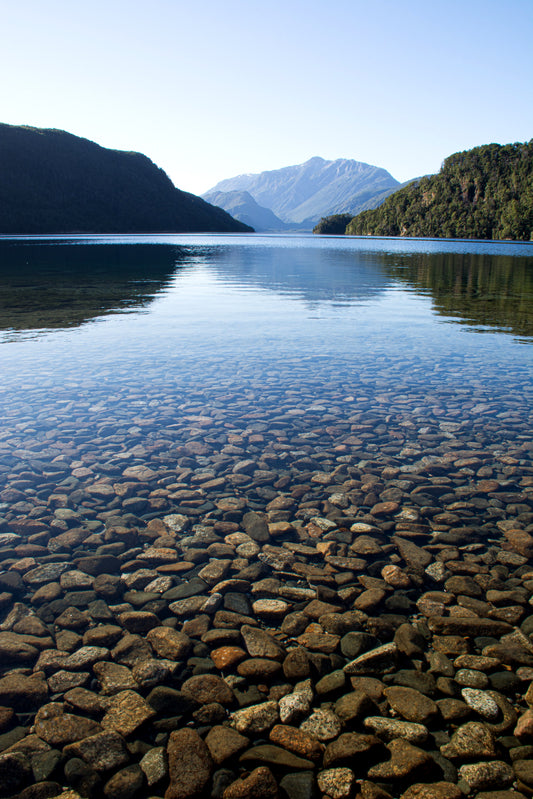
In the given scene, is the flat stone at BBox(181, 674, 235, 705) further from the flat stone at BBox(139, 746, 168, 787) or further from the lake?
the flat stone at BBox(139, 746, 168, 787)

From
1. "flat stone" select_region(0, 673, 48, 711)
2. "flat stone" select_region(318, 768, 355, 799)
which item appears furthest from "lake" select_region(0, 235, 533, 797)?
"flat stone" select_region(318, 768, 355, 799)

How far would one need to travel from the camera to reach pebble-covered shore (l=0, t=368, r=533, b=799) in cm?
401

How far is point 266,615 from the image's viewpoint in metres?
Result: 5.79

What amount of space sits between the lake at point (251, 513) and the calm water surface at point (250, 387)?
0.27 ft

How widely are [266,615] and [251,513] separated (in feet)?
7.35

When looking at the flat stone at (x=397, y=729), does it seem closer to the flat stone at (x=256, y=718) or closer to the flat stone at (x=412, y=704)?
the flat stone at (x=412, y=704)

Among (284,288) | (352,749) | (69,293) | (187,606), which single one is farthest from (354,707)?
(284,288)

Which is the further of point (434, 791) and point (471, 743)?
point (471, 743)

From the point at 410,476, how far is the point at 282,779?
19.7 ft

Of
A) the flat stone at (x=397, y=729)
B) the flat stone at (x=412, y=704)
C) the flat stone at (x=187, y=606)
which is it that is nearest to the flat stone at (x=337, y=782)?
the flat stone at (x=397, y=729)

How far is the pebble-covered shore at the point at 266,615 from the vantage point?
158 inches

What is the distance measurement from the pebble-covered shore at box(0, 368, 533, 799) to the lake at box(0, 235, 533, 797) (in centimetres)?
3

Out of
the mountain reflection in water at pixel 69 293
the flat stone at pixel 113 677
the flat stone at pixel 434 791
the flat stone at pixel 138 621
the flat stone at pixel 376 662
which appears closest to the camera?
the flat stone at pixel 434 791

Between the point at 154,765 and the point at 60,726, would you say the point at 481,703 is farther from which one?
the point at 60,726
